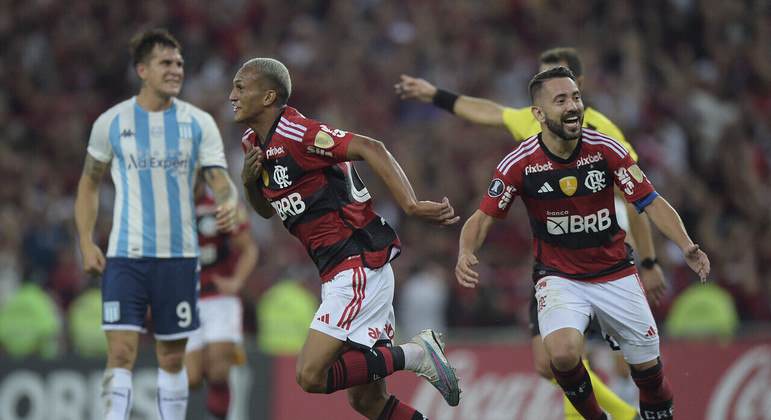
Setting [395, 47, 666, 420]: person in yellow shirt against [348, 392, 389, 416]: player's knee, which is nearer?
[348, 392, 389, 416]: player's knee

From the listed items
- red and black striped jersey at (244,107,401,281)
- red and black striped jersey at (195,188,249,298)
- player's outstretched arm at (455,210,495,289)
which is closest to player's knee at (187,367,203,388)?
red and black striped jersey at (195,188,249,298)

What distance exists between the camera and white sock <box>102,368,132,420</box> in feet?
20.7

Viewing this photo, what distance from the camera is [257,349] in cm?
994

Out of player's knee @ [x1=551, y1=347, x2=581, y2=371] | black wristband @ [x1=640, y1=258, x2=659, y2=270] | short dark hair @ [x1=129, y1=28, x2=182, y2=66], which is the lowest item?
player's knee @ [x1=551, y1=347, x2=581, y2=371]

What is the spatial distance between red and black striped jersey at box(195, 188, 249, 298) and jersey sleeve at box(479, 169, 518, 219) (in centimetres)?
334

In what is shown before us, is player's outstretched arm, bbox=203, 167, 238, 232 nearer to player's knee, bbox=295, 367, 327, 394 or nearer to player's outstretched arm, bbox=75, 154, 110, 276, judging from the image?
player's outstretched arm, bbox=75, 154, 110, 276

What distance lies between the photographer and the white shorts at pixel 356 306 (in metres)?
5.66

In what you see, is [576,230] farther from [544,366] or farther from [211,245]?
[211,245]

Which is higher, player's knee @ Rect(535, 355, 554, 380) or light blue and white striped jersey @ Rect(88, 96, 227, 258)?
light blue and white striped jersey @ Rect(88, 96, 227, 258)

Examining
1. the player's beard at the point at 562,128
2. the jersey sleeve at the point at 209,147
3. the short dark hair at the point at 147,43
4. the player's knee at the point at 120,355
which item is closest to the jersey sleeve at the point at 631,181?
the player's beard at the point at 562,128

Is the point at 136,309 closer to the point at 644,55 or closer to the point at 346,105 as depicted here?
the point at 346,105

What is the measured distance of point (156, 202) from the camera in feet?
21.9

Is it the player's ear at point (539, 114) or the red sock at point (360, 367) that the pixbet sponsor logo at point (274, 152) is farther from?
the player's ear at point (539, 114)

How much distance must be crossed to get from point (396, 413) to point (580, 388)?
1.10m
